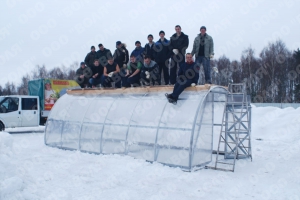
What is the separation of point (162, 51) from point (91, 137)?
4.65 meters

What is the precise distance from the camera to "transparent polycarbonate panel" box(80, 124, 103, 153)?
42.8 feet

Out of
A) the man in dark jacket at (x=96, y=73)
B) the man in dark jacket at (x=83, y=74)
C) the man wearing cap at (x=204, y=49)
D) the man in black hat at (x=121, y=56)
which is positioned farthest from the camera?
the man in dark jacket at (x=83, y=74)

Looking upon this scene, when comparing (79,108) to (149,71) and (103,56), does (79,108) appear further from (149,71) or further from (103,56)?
(149,71)

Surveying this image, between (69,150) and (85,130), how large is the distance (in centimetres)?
131

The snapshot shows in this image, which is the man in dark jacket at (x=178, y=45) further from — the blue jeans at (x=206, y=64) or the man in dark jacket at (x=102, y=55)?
the man in dark jacket at (x=102, y=55)

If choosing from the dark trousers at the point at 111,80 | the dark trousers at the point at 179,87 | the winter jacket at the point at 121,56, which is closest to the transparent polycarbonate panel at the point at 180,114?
the dark trousers at the point at 179,87

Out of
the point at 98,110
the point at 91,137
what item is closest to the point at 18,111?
the point at 98,110

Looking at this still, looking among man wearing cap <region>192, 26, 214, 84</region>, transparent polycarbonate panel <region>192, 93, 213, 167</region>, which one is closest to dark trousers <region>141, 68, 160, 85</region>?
man wearing cap <region>192, 26, 214, 84</region>

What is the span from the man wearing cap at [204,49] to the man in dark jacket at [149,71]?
1.75m

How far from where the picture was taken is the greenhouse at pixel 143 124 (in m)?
10.4

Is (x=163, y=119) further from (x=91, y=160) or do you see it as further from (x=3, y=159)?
(x=3, y=159)

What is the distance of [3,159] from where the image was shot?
27.1 feet

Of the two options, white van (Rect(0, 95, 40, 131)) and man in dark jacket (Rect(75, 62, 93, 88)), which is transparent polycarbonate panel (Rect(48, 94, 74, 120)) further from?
white van (Rect(0, 95, 40, 131))

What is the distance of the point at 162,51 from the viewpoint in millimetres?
12758
